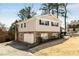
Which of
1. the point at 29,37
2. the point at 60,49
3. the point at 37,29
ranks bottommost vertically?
the point at 60,49

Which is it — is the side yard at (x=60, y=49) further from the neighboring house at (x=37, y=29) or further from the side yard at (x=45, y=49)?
the neighboring house at (x=37, y=29)

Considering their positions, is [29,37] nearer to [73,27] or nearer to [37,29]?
[37,29]

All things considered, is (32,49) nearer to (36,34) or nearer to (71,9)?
(36,34)

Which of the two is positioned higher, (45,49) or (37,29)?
(37,29)

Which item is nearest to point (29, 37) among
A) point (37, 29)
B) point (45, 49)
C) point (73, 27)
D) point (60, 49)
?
point (37, 29)

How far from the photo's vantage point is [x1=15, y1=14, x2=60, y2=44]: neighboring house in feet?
25.6

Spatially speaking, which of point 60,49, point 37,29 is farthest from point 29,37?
point 60,49

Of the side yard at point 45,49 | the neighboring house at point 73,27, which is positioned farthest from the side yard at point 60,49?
the neighboring house at point 73,27

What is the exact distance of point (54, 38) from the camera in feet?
25.9

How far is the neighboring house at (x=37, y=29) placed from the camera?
781 centimetres

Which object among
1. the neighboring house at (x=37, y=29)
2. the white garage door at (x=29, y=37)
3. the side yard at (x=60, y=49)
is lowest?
the side yard at (x=60, y=49)

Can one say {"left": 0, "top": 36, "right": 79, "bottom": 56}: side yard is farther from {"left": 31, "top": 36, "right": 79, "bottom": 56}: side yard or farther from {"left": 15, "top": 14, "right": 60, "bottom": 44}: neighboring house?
{"left": 15, "top": 14, "right": 60, "bottom": 44}: neighboring house

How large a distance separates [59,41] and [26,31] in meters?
0.71

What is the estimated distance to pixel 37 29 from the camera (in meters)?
7.80
